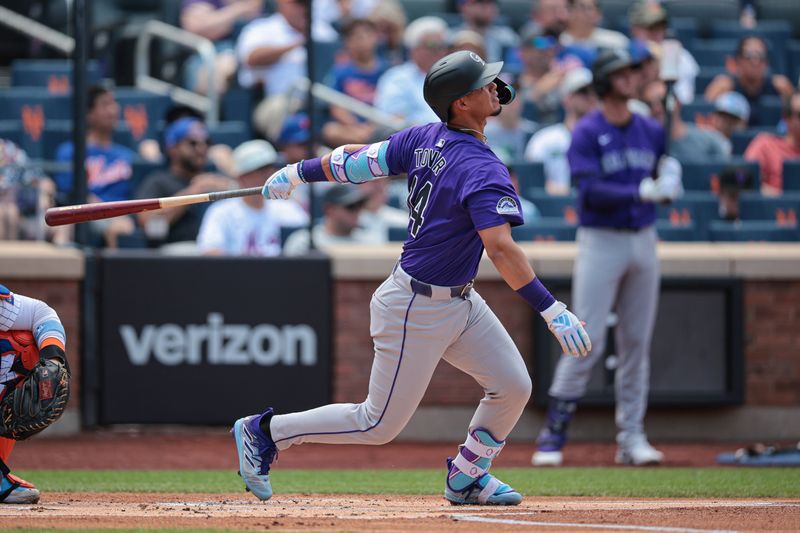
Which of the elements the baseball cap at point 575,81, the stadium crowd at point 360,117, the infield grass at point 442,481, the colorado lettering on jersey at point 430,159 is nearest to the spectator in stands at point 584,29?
the stadium crowd at point 360,117

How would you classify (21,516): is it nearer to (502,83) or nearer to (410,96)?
(502,83)

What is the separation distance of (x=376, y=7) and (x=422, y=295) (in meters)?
7.74

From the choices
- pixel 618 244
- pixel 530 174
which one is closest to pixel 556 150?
pixel 530 174

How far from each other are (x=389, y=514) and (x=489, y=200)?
1327 mm

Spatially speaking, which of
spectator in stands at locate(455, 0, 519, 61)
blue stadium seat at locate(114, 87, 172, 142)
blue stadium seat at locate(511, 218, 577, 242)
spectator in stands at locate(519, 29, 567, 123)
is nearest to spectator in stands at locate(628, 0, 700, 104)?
spectator in stands at locate(519, 29, 567, 123)

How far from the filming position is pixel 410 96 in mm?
11227

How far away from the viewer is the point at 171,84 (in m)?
12.5

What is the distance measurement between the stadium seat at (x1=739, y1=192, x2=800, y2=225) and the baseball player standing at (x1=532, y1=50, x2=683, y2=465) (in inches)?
109

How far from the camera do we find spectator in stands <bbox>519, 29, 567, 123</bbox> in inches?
472

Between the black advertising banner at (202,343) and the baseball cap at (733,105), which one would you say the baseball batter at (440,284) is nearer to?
the black advertising banner at (202,343)

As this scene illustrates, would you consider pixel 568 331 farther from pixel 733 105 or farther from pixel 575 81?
pixel 733 105

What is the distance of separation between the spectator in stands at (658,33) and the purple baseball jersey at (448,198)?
289 inches

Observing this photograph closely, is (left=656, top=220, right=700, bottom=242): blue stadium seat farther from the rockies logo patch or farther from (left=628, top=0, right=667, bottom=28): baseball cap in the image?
the rockies logo patch

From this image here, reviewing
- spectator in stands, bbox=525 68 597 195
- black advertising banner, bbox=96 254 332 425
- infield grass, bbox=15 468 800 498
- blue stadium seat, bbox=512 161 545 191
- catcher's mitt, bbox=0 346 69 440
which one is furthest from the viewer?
spectator in stands, bbox=525 68 597 195
